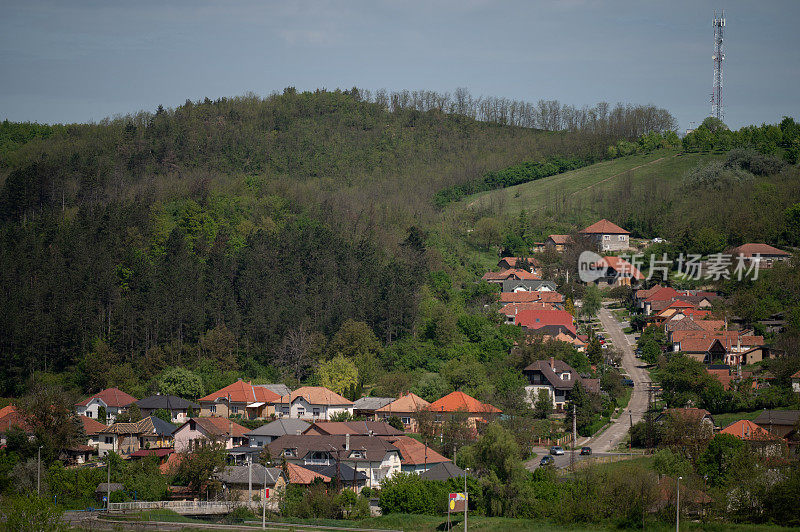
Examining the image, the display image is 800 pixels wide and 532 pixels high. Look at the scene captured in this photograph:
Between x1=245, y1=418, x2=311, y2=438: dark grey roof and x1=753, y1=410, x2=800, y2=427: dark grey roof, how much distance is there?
25.5 m

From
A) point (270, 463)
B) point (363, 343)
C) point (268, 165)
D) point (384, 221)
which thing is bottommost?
point (270, 463)

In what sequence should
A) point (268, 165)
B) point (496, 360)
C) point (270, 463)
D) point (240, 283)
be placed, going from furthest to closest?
point (268, 165), point (240, 283), point (496, 360), point (270, 463)

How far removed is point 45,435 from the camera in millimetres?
52344

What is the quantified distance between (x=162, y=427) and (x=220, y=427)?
11.6 ft

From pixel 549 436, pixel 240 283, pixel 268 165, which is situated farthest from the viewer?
pixel 268 165

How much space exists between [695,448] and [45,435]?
34.6 metres

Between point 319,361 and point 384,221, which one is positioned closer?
point 319,361

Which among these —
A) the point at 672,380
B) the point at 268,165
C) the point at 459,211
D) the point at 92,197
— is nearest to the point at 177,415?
the point at 672,380

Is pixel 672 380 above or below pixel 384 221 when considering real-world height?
below

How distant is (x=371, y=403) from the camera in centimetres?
6362

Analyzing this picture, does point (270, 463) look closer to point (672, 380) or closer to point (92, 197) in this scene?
A: point (672, 380)

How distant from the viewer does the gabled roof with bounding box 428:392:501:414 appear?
58.1 meters

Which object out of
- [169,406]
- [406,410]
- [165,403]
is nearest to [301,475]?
[406,410]

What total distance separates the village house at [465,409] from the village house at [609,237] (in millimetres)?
43605
